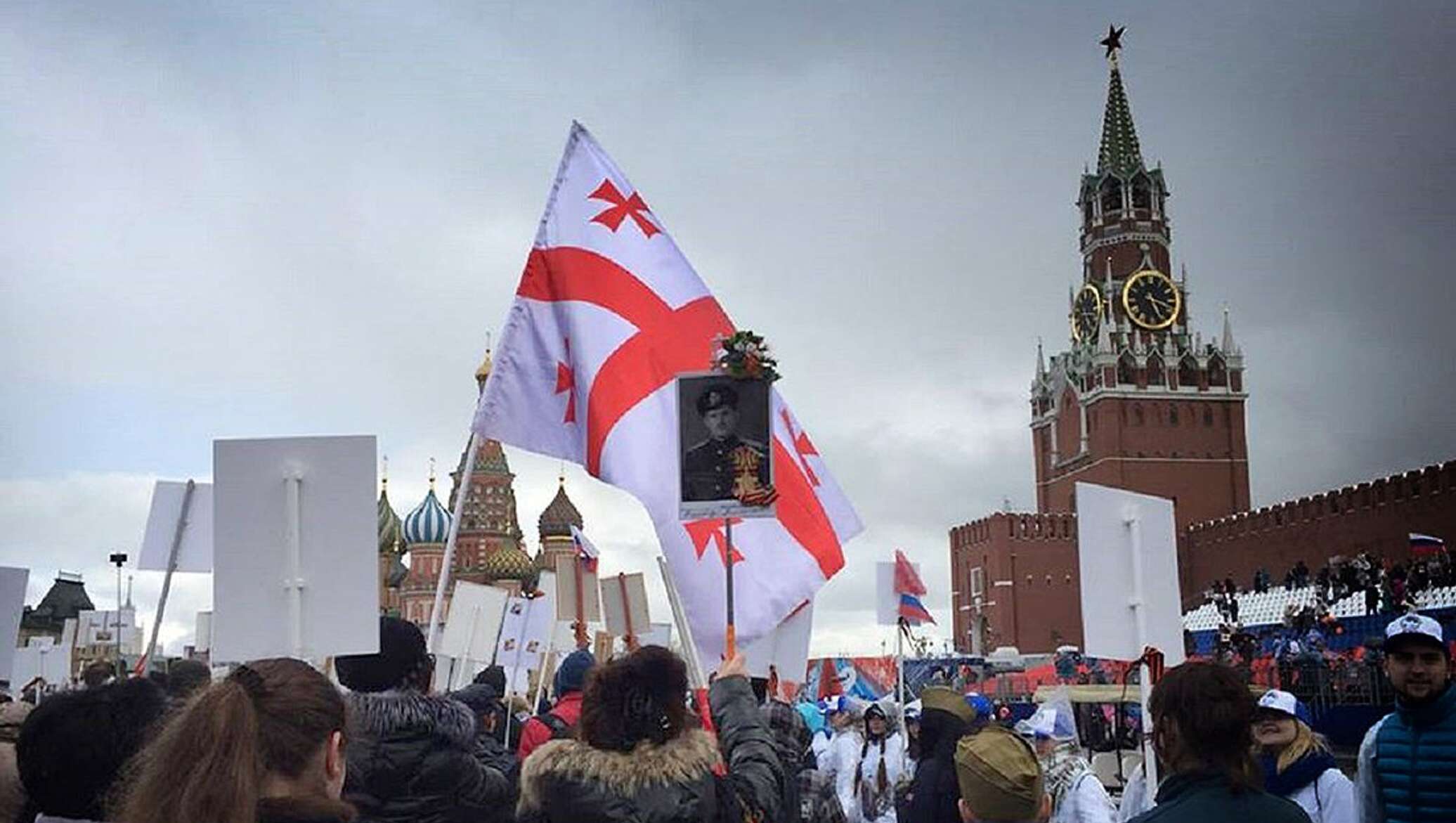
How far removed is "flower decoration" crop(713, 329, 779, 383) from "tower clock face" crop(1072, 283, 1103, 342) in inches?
3382

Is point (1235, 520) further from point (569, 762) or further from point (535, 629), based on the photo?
point (569, 762)

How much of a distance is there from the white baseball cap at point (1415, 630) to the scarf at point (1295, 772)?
1.64 ft

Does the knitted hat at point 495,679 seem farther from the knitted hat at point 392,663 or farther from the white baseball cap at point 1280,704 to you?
the white baseball cap at point 1280,704

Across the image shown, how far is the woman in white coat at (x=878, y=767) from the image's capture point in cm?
1030

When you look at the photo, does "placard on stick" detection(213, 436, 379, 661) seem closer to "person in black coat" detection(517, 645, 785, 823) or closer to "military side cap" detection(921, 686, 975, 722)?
"person in black coat" detection(517, 645, 785, 823)

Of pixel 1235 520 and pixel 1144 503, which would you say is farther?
pixel 1235 520

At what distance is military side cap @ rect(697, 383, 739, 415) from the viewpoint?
5141mm

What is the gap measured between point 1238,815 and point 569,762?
1687mm

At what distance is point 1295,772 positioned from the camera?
4.86m

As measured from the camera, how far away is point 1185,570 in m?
73.1

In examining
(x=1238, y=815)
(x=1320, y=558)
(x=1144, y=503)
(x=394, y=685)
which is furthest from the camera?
(x=1320, y=558)

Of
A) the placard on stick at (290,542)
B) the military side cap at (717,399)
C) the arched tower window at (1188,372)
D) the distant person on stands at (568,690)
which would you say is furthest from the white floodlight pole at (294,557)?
the arched tower window at (1188,372)

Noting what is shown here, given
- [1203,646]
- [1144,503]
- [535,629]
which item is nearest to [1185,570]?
[1203,646]

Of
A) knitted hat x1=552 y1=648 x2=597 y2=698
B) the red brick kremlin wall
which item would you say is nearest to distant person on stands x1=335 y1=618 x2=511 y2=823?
knitted hat x1=552 y1=648 x2=597 y2=698
